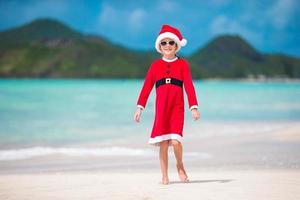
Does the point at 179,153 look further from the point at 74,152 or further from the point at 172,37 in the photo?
the point at 74,152

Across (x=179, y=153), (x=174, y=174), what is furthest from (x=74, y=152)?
(x=179, y=153)

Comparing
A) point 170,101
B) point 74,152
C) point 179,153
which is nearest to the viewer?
point 170,101

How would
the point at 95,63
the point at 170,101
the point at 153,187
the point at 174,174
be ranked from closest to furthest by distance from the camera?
the point at 153,187, the point at 170,101, the point at 174,174, the point at 95,63

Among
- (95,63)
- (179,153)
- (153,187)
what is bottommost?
(153,187)

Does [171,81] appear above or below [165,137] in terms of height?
above

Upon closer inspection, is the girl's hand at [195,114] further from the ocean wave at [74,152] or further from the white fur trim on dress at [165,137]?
the ocean wave at [74,152]

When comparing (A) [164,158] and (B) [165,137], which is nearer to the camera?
(B) [165,137]

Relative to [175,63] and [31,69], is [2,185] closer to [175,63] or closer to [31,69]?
[175,63]

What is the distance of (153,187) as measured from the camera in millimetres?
4359

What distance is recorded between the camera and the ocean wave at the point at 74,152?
7.48 meters

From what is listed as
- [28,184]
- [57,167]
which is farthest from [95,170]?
[28,184]

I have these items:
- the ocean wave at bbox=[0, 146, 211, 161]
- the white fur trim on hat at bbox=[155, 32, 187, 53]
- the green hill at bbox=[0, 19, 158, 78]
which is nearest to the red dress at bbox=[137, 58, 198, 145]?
the white fur trim on hat at bbox=[155, 32, 187, 53]

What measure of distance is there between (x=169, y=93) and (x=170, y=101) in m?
0.08

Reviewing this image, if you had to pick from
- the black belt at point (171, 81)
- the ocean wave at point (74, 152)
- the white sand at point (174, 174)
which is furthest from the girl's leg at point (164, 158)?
the ocean wave at point (74, 152)
